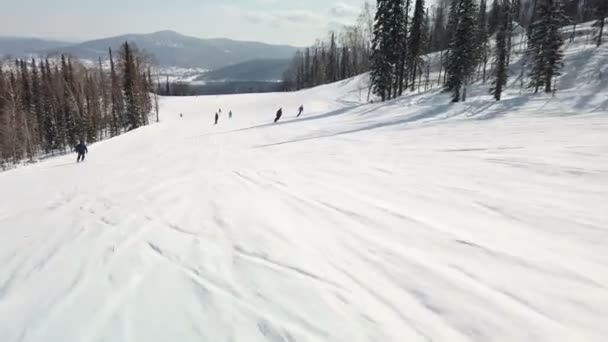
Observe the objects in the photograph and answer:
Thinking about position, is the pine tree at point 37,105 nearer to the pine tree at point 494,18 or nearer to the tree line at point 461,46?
the tree line at point 461,46

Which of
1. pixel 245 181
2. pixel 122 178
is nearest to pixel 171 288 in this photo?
pixel 245 181

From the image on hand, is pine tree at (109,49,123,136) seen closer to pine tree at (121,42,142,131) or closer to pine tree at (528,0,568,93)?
pine tree at (121,42,142,131)

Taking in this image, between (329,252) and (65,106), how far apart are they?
203ft

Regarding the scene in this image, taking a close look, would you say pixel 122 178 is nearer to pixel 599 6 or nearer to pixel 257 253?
pixel 257 253

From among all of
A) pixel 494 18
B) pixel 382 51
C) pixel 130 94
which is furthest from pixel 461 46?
pixel 494 18

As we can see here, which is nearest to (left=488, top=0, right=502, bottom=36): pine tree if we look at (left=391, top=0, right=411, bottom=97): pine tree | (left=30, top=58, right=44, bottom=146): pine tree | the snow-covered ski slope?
(left=391, top=0, right=411, bottom=97): pine tree

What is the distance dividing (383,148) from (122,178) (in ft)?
34.4

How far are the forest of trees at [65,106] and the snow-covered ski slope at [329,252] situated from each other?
4364cm

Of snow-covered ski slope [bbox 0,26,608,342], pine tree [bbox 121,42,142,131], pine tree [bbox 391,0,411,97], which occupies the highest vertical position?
pine tree [bbox 391,0,411,97]

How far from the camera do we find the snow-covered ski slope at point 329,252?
3.59 metres

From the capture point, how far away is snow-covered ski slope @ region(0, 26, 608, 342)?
11.8ft

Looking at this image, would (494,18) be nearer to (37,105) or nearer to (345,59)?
(345,59)

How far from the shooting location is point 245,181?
10133 millimetres

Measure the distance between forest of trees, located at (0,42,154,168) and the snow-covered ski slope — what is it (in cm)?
4364
